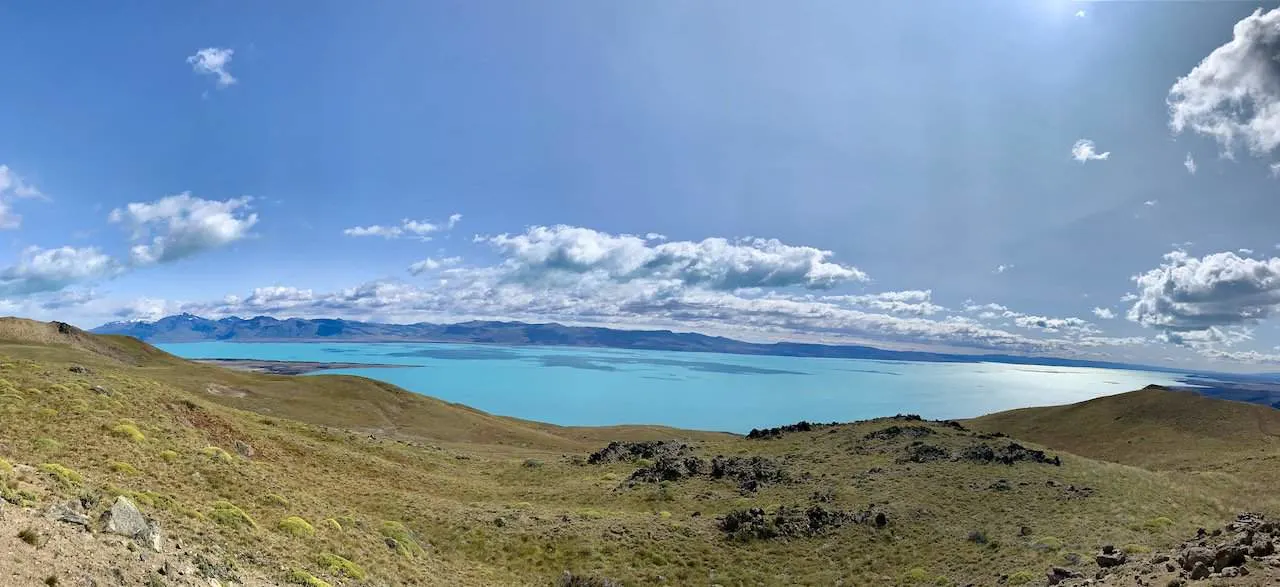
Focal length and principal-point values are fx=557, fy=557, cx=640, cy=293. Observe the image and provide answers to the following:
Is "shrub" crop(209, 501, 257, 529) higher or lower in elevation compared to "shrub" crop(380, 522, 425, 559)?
higher

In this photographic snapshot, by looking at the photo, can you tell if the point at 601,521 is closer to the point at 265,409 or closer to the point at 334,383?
the point at 265,409

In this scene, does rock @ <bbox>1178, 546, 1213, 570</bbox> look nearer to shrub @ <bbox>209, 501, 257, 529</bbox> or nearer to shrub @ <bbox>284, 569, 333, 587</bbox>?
shrub @ <bbox>284, 569, 333, 587</bbox>

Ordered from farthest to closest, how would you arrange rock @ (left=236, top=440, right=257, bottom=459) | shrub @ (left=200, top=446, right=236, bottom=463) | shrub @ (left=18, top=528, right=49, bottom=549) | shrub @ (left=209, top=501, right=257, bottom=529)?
1. rock @ (left=236, top=440, right=257, bottom=459)
2. shrub @ (left=200, top=446, right=236, bottom=463)
3. shrub @ (left=209, top=501, right=257, bottom=529)
4. shrub @ (left=18, top=528, right=49, bottom=549)

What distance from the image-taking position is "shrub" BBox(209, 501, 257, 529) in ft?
58.6

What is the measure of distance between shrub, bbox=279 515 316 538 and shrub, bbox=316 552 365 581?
2048 mm

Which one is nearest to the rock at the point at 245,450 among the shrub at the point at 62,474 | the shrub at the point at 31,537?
the shrub at the point at 62,474

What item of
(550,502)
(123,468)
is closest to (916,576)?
(550,502)

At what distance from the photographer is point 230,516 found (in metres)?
18.3

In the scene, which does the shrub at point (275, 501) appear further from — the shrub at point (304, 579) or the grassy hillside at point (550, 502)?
the shrub at point (304, 579)

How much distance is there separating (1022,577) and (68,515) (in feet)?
99.8

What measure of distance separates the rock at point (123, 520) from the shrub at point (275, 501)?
8.03 m

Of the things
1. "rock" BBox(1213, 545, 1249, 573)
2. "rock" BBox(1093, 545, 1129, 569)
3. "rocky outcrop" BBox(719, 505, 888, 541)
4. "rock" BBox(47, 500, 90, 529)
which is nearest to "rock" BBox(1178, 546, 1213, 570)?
"rock" BBox(1213, 545, 1249, 573)

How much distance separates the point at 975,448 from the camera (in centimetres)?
4678

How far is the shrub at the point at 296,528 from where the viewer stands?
1964cm
